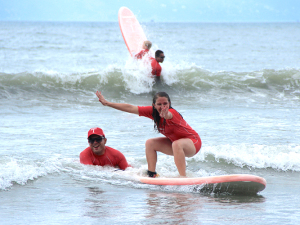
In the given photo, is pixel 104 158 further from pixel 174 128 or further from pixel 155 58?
pixel 155 58

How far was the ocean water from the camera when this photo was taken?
12.6 ft

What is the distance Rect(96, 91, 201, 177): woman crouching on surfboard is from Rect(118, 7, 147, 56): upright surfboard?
872 centimetres

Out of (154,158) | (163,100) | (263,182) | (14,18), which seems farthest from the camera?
(14,18)

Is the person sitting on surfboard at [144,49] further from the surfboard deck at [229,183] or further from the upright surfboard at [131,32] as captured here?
the surfboard deck at [229,183]

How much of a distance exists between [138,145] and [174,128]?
1999mm

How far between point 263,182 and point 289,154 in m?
1.77

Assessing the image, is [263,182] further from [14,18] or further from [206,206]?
[14,18]

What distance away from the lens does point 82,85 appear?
13.4 meters

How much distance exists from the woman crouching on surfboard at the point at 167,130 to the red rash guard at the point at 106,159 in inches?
18.4

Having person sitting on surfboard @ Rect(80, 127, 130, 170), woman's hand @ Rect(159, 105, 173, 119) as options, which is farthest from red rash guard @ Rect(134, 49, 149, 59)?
woman's hand @ Rect(159, 105, 173, 119)

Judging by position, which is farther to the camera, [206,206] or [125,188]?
[125,188]

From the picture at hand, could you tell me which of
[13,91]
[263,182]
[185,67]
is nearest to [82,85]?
[13,91]

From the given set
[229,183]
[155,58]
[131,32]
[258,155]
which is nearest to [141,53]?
[155,58]

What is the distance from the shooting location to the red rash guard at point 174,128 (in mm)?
4789
